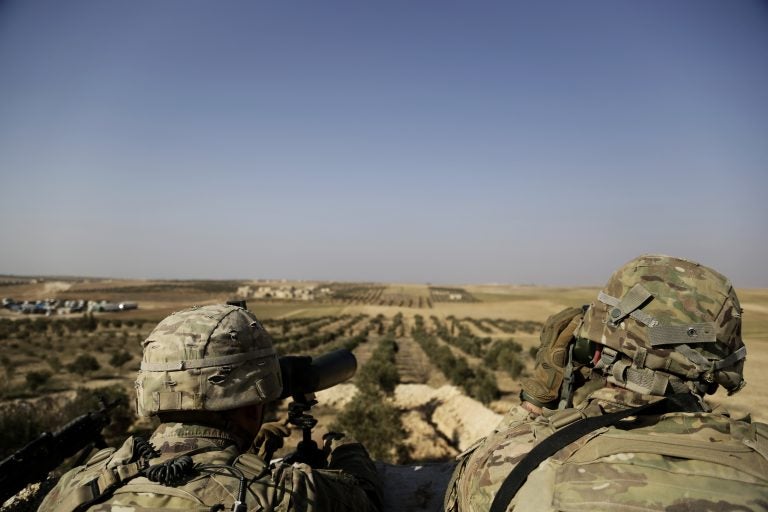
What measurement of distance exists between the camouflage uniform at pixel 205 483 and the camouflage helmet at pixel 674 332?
156 cm

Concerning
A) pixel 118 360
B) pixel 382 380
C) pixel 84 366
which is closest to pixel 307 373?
pixel 382 380

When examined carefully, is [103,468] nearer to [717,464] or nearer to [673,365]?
[717,464]

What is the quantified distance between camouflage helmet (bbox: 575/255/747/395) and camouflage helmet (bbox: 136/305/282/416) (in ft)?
5.99

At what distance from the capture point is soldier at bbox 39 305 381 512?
1584 millimetres

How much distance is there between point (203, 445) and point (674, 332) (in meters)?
2.27

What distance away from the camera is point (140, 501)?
155 cm

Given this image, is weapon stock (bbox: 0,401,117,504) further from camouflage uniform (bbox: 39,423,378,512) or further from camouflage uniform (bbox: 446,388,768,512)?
camouflage uniform (bbox: 446,388,768,512)

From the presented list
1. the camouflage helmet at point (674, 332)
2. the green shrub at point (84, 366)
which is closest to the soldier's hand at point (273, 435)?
the camouflage helmet at point (674, 332)

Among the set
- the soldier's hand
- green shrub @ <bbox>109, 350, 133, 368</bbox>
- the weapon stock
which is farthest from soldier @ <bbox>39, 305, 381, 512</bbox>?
green shrub @ <bbox>109, 350, 133, 368</bbox>

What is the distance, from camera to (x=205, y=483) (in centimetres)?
163

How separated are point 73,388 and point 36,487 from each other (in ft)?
43.2

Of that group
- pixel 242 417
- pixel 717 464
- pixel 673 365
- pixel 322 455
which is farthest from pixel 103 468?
pixel 673 365

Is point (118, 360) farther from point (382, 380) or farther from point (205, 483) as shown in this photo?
point (205, 483)

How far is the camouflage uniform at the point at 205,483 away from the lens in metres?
1.57
